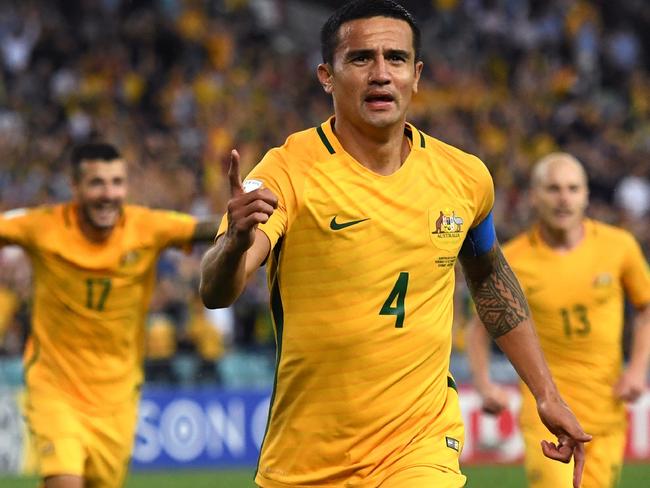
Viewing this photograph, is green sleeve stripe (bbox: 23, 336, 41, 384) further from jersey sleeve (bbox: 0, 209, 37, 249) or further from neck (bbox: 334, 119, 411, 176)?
neck (bbox: 334, 119, 411, 176)

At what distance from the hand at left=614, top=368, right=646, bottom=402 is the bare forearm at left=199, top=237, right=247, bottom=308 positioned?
4.45m

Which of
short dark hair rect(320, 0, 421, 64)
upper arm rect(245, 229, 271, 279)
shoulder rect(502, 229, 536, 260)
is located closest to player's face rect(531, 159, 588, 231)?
shoulder rect(502, 229, 536, 260)

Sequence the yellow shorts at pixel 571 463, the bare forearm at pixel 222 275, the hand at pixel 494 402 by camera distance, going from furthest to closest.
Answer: the hand at pixel 494 402 → the yellow shorts at pixel 571 463 → the bare forearm at pixel 222 275

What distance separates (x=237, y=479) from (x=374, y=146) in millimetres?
10205

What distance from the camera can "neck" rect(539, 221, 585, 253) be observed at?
31.9ft

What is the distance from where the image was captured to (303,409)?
5.89 meters

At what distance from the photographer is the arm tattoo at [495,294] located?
6414mm

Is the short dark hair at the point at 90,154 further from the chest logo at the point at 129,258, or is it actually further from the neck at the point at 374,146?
the neck at the point at 374,146

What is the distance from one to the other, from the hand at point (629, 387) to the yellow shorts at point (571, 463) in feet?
0.80

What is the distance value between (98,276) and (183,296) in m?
9.00

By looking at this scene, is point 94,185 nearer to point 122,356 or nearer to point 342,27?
Answer: point 122,356

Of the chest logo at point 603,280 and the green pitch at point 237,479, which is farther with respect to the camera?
the green pitch at point 237,479

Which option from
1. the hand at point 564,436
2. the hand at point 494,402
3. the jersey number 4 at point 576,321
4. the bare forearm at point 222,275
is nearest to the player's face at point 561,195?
the jersey number 4 at point 576,321

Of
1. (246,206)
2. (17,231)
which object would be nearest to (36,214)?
(17,231)
